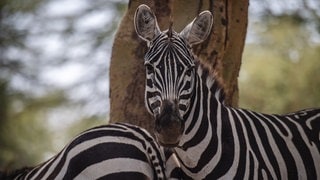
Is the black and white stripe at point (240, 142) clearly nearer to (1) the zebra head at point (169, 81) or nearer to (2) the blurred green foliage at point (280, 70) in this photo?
(1) the zebra head at point (169, 81)

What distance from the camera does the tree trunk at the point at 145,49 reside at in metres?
7.57

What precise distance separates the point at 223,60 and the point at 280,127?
1.53 meters

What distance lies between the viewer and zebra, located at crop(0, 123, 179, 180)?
546 cm

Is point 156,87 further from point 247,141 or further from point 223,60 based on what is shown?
point 223,60

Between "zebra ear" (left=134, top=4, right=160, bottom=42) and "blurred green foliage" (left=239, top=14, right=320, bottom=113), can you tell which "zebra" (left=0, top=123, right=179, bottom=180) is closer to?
"zebra ear" (left=134, top=4, right=160, bottom=42)

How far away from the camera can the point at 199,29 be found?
6.20m

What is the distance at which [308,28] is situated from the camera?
15.1m

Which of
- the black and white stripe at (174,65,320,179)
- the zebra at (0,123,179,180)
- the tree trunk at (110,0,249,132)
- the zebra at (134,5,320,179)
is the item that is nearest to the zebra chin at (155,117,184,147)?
the zebra at (134,5,320,179)

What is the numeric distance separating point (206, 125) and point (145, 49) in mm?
1669

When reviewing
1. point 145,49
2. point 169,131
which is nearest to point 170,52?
point 169,131

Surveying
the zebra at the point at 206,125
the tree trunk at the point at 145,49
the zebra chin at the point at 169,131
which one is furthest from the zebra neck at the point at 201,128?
the tree trunk at the point at 145,49

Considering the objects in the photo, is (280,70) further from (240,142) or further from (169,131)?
(169,131)

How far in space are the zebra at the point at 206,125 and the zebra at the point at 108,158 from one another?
0.68 feet

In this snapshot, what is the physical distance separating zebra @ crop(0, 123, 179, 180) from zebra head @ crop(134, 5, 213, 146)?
0.65 ft
